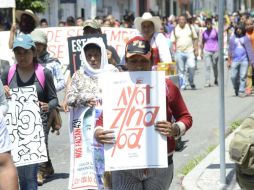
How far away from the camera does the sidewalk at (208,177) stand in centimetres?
751

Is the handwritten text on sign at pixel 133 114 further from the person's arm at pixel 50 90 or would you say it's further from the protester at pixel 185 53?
the protester at pixel 185 53

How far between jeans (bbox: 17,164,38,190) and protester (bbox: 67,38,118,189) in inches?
26.7

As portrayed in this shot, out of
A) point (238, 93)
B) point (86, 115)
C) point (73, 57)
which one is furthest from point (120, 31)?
point (86, 115)

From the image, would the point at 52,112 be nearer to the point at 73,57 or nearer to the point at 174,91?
the point at 73,57

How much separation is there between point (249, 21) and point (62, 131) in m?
7.23

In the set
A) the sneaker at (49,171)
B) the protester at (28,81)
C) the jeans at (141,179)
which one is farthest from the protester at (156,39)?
the jeans at (141,179)

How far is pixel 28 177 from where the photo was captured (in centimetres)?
653

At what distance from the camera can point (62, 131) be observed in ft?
39.2

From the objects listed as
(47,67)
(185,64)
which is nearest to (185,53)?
(185,64)

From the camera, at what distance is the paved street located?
8648mm

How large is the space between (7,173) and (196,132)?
320 inches

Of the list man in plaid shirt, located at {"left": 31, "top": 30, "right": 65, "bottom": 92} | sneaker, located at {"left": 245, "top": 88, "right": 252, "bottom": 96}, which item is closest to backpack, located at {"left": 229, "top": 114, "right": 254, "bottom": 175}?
man in plaid shirt, located at {"left": 31, "top": 30, "right": 65, "bottom": 92}

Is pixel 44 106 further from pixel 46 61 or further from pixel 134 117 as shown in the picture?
pixel 134 117

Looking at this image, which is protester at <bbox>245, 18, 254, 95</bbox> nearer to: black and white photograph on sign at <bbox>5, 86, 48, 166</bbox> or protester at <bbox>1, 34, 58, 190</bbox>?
protester at <bbox>1, 34, 58, 190</bbox>
